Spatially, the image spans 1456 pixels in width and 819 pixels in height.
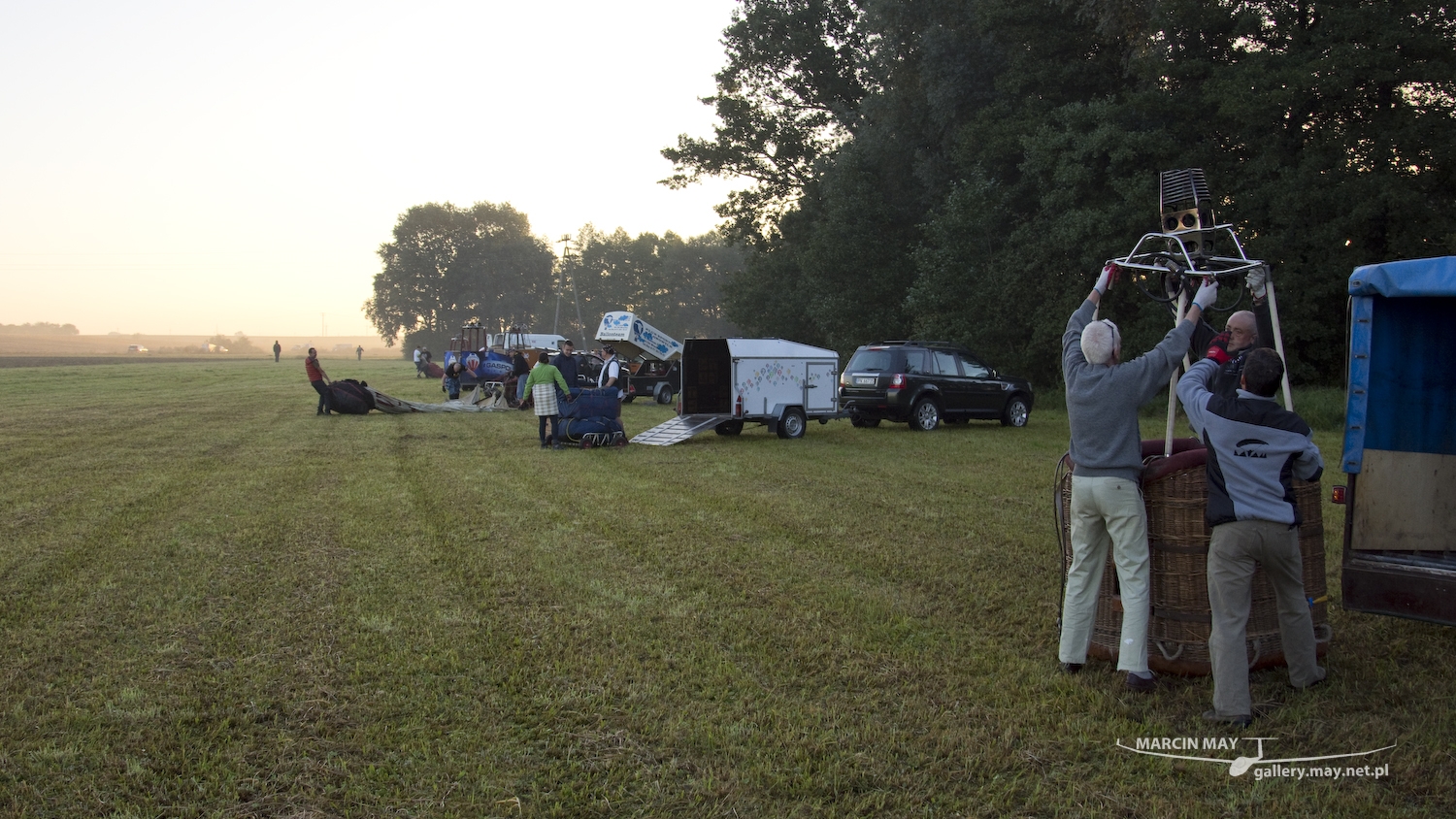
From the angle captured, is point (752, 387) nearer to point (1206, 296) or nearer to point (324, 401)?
point (324, 401)

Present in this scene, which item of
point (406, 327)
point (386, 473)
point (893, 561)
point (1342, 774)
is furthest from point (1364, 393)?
point (406, 327)

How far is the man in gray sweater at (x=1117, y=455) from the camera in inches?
179

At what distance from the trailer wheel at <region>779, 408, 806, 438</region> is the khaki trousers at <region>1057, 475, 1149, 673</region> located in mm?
12258

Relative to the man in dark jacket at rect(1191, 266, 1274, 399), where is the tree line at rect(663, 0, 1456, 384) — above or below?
above

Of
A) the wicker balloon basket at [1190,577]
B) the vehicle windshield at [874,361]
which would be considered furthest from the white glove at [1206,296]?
the vehicle windshield at [874,361]

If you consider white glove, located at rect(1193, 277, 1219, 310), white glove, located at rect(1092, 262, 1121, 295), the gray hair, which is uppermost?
white glove, located at rect(1092, 262, 1121, 295)

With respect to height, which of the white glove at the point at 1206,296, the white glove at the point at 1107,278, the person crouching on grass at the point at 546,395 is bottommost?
the person crouching on grass at the point at 546,395

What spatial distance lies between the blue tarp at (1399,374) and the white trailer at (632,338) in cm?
2128

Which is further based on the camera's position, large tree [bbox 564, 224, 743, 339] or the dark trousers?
large tree [bbox 564, 224, 743, 339]

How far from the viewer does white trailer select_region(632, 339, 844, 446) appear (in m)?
16.8

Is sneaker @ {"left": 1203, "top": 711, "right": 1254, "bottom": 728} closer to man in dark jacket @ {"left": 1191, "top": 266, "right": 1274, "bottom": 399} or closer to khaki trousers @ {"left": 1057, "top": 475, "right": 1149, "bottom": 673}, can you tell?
khaki trousers @ {"left": 1057, "top": 475, "right": 1149, "bottom": 673}

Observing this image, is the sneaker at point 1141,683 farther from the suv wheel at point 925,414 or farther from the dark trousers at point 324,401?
the dark trousers at point 324,401

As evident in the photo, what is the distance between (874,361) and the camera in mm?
19094

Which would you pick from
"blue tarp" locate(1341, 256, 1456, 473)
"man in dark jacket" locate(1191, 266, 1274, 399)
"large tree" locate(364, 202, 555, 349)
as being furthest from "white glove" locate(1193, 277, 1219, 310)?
"large tree" locate(364, 202, 555, 349)
